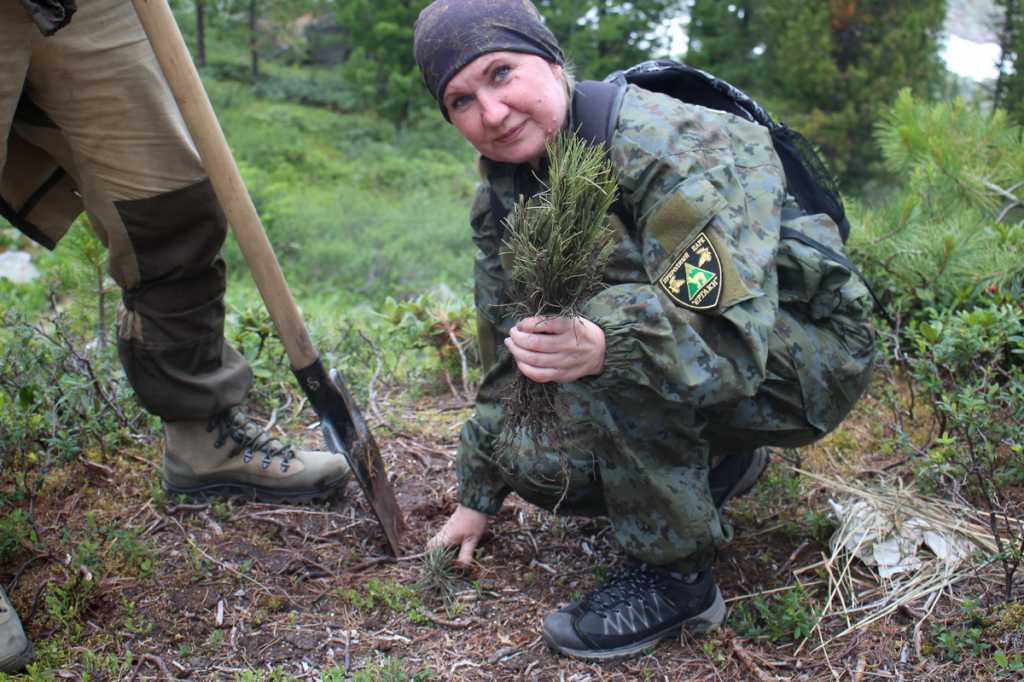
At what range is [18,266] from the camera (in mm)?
7676

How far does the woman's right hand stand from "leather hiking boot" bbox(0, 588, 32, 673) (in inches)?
41.1

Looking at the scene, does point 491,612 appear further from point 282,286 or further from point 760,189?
point 760,189

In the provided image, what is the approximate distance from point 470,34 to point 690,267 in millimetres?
773

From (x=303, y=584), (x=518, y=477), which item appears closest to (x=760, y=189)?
(x=518, y=477)

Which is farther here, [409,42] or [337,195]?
[409,42]

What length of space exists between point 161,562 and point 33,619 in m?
0.35

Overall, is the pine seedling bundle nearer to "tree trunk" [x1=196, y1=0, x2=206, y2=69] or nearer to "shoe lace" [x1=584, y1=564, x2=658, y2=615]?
"shoe lace" [x1=584, y1=564, x2=658, y2=615]

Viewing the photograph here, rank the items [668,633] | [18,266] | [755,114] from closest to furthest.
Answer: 1. [668,633]
2. [755,114]
3. [18,266]

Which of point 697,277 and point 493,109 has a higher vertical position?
point 493,109

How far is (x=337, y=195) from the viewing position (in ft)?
40.3

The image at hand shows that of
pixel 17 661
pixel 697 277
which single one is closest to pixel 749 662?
pixel 697 277

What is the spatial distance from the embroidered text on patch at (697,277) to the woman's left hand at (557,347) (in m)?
0.24

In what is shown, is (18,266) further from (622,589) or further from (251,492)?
(622,589)

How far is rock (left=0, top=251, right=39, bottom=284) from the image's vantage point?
7402mm
